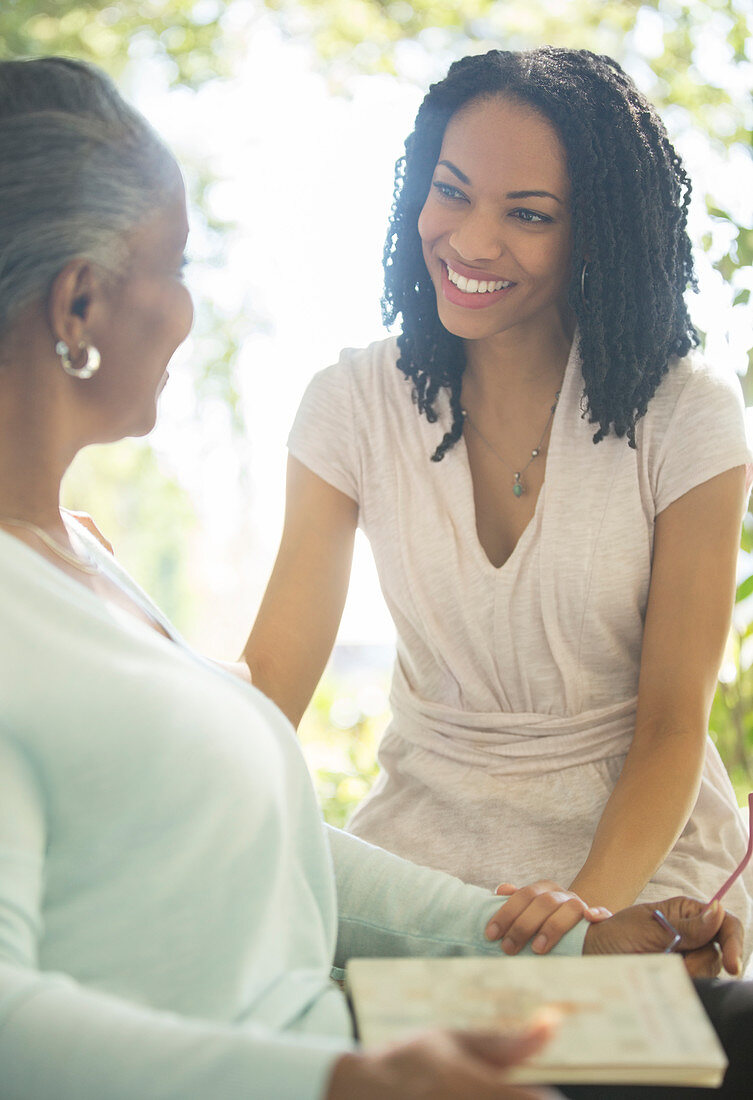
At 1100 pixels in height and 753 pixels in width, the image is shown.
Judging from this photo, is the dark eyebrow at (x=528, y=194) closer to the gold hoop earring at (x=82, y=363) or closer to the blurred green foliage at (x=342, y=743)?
the gold hoop earring at (x=82, y=363)

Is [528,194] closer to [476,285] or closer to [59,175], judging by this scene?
[476,285]

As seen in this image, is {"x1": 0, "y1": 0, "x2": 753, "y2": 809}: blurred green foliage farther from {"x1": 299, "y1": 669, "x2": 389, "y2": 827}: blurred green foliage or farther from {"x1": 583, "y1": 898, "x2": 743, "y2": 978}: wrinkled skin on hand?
{"x1": 583, "y1": 898, "x2": 743, "y2": 978}: wrinkled skin on hand

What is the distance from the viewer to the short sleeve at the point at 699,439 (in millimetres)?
1577

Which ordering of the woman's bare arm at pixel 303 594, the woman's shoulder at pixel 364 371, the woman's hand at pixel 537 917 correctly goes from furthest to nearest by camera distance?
the woman's shoulder at pixel 364 371 < the woman's bare arm at pixel 303 594 < the woman's hand at pixel 537 917

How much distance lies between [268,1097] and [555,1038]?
0.68 feet

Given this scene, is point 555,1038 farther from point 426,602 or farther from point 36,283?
point 426,602

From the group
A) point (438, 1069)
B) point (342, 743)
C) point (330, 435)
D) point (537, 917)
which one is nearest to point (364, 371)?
point (330, 435)

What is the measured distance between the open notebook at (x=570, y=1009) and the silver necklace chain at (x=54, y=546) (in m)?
0.46

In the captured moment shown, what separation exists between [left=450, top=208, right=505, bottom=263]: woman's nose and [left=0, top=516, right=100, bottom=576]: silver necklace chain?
2.42ft

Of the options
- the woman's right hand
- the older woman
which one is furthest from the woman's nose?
the woman's right hand

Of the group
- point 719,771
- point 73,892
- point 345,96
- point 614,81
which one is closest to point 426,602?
point 719,771

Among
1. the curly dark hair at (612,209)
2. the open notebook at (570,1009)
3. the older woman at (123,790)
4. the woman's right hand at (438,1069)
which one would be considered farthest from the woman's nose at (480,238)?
the woman's right hand at (438,1069)

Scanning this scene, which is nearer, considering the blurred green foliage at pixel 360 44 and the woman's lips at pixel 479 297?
the woman's lips at pixel 479 297

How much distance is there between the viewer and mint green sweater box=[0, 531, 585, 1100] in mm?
731
